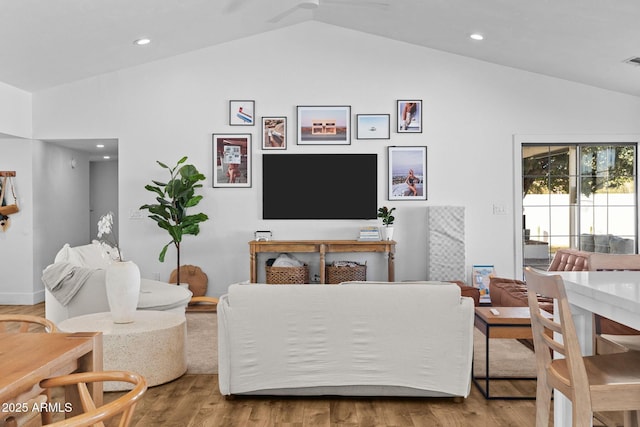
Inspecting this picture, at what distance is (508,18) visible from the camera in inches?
200

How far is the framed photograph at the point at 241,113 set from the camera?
6629mm

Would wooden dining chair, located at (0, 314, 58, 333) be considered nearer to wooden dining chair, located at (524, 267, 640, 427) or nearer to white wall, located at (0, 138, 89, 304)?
wooden dining chair, located at (524, 267, 640, 427)

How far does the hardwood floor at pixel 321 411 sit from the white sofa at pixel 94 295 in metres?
1.14

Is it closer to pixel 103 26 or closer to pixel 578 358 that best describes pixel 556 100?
pixel 103 26

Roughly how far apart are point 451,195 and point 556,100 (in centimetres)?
178

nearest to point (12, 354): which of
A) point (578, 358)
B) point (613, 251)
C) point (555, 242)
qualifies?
point (578, 358)

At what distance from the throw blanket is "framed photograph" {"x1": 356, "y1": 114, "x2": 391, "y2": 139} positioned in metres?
3.70

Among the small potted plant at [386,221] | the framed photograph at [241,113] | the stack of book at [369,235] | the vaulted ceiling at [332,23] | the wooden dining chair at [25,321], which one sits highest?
the vaulted ceiling at [332,23]

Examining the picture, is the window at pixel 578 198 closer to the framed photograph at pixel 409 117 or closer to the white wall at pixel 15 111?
the framed photograph at pixel 409 117

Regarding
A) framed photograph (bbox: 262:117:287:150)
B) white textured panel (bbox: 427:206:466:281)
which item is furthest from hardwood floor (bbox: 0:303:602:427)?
framed photograph (bbox: 262:117:287:150)

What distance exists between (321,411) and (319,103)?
4448 mm

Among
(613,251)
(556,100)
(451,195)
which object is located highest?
(556,100)

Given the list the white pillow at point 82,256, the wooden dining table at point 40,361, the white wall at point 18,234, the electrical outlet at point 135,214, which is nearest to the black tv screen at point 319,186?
the electrical outlet at point 135,214

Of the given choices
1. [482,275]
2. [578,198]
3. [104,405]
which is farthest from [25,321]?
[578,198]
